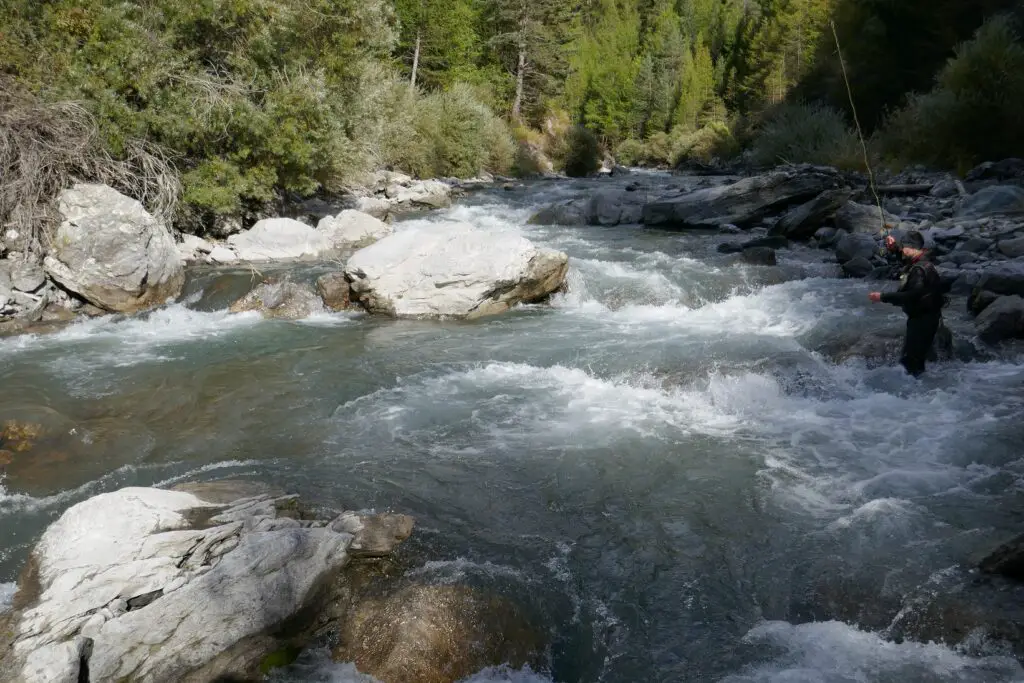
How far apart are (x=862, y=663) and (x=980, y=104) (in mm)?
20974

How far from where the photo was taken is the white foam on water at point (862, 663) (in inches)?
145

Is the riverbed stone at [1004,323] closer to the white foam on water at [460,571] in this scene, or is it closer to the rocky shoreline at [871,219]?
the rocky shoreline at [871,219]

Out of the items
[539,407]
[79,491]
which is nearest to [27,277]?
[79,491]

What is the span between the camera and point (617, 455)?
6.44 m

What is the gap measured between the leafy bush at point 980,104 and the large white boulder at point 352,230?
16.7m

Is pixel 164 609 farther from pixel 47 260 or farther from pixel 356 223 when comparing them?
pixel 356 223

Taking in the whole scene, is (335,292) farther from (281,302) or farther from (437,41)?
(437,41)

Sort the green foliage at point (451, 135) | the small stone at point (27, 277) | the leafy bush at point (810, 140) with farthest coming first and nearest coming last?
1. the green foliage at point (451, 135)
2. the leafy bush at point (810, 140)
3. the small stone at point (27, 277)

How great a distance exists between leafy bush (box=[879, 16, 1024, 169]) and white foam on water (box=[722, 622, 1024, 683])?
2019 centimetres

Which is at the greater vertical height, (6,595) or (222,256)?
(222,256)

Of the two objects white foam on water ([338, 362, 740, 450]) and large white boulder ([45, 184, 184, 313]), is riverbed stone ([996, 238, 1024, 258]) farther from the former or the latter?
large white boulder ([45, 184, 184, 313])

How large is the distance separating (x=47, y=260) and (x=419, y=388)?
7052 mm

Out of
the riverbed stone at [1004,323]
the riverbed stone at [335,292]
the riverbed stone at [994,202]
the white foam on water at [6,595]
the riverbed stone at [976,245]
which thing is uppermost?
the riverbed stone at [994,202]

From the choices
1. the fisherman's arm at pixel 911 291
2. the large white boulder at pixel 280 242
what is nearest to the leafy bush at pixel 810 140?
the fisherman's arm at pixel 911 291
